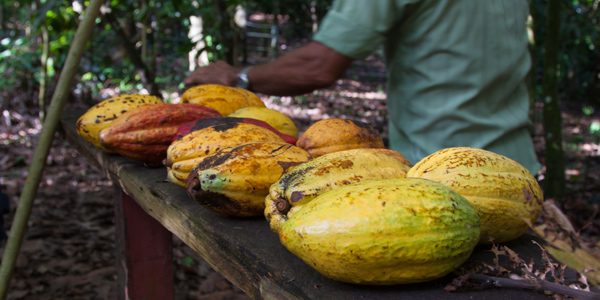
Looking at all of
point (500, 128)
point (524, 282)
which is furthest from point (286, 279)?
point (500, 128)

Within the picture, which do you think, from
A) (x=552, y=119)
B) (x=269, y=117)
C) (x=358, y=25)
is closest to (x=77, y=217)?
(x=269, y=117)

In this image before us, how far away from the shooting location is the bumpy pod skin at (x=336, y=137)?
1.16 m

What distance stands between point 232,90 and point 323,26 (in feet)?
1.35

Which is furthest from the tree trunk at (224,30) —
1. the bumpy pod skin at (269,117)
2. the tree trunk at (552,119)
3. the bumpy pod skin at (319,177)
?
the bumpy pod skin at (319,177)

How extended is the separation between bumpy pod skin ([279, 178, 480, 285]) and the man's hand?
1290mm

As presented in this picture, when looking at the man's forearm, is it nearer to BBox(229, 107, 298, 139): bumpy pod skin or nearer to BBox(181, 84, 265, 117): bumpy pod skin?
BBox(181, 84, 265, 117): bumpy pod skin

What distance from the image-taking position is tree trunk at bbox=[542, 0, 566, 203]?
3547 mm

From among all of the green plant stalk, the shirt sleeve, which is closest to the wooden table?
the green plant stalk

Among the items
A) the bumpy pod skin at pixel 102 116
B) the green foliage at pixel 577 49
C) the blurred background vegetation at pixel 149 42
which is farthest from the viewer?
the green foliage at pixel 577 49

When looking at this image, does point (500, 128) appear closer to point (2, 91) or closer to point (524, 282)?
point (524, 282)

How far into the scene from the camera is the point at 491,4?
5.39 feet

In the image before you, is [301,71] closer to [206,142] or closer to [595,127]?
[206,142]

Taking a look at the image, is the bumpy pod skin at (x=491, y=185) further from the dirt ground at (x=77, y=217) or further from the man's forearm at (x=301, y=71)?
the man's forearm at (x=301, y=71)

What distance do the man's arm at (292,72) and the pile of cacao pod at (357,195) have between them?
569 millimetres
